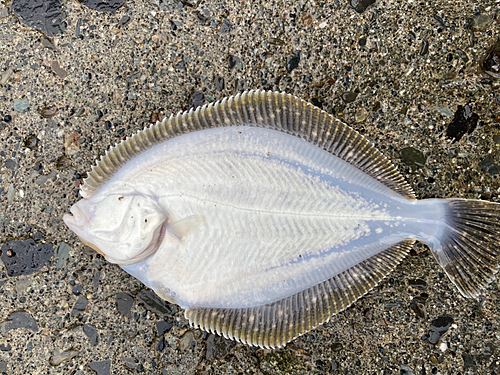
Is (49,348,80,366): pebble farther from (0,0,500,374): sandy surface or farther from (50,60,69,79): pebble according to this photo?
(50,60,69,79): pebble

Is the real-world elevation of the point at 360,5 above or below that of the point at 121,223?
above

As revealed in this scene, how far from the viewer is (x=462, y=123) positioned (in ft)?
7.01

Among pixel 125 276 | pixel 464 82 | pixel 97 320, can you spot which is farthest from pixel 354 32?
pixel 97 320

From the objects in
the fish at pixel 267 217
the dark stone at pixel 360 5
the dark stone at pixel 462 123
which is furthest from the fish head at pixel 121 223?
the dark stone at pixel 462 123

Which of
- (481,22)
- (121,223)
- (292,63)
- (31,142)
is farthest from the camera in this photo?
(31,142)

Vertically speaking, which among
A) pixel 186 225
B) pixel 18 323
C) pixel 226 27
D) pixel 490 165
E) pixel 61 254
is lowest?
pixel 18 323

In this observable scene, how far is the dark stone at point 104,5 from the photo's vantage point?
225 cm

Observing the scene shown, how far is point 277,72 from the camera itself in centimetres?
220

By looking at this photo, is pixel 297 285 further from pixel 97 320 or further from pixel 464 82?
pixel 464 82

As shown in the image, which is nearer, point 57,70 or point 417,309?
point 417,309

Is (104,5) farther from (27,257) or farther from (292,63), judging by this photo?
(27,257)

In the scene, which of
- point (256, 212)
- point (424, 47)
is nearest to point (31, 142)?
point (256, 212)

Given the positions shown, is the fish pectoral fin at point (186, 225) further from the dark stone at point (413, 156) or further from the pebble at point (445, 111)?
the pebble at point (445, 111)

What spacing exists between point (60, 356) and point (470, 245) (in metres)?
2.71
